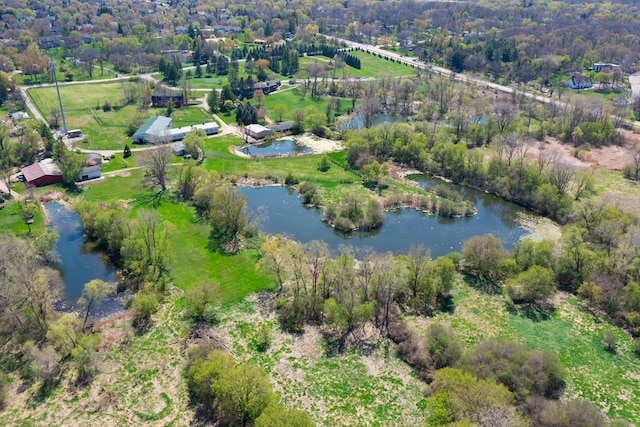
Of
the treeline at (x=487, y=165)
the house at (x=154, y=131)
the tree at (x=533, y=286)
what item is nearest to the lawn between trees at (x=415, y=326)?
the tree at (x=533, y=286)

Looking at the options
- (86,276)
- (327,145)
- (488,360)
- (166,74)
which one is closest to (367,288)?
(488,360)

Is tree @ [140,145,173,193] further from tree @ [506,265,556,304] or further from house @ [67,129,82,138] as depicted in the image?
tree @ [506,265,556,304]

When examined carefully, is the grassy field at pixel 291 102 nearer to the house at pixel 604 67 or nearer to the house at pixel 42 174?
the house at pixel 42 174

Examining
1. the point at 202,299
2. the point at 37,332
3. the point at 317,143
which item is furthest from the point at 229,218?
the point at 317,143

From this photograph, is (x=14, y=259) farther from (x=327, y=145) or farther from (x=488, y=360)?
(x=327, y=145)

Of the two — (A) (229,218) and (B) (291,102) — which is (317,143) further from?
(A) (229,218)

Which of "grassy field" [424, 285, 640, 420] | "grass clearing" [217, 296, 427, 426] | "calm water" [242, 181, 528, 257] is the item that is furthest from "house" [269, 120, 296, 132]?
"grass clearing" [217, 296, 427, 426]
